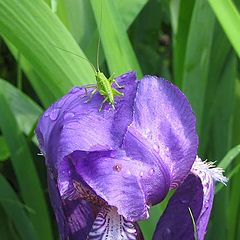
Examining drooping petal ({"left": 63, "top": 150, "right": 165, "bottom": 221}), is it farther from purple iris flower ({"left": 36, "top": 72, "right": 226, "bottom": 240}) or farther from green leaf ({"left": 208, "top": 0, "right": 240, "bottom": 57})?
green leaf ({"left": 208, "top": 0, "right": 240, "bottom": 57})

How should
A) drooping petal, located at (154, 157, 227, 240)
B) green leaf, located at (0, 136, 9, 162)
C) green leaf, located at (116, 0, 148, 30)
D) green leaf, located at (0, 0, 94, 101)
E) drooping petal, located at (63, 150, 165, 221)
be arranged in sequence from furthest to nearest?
green leaf, located at (0, 136, 9, 162) < green leaf, located at (116, 0, 148, 30) < green leaf, located at (0, 0, 94, 101) < drooping petal, located at (154, 157, 227, 240) < drooping petal, located at (63, 150, 165, 221)

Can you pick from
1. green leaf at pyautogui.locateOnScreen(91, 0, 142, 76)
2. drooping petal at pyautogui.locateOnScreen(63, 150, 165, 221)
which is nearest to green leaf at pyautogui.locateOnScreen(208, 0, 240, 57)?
green leaf at pyautogui.locateOnScreen(91, 0, 142, 76)

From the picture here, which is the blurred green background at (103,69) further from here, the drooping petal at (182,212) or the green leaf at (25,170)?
the drooping petal at (182,212)

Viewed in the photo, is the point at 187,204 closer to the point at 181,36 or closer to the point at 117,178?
the point at 117,178

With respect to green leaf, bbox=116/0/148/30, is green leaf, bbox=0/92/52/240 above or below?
below

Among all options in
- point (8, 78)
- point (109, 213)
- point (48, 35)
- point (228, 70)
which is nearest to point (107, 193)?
point (109, 213)

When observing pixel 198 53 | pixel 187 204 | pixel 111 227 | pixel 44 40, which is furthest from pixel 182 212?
pixel 198 53

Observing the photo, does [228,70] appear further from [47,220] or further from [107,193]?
[107,193]
